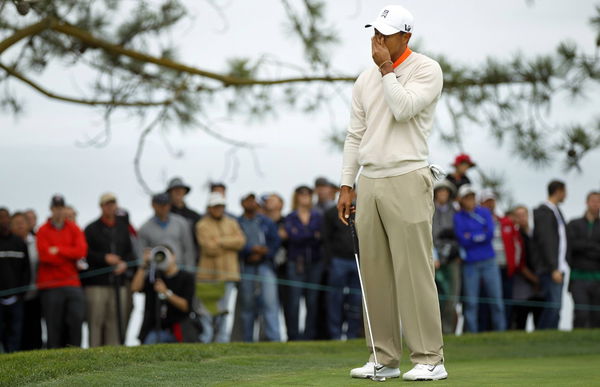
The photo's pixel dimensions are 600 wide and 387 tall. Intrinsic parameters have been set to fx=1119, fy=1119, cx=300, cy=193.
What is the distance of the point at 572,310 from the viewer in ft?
46.7

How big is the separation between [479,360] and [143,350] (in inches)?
114

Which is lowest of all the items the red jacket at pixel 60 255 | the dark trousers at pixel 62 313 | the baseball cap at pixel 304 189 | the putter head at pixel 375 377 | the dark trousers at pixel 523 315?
the putter head at pixel 375 377

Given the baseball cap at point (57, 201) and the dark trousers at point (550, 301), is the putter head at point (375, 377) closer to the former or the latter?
the baseball cap at point (57, 201)

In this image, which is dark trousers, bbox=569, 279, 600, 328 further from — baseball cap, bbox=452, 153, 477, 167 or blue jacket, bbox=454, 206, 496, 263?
baseball cap, bbox=452, 153, 477, 167

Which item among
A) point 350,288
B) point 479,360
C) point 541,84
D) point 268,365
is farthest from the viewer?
point 350,288

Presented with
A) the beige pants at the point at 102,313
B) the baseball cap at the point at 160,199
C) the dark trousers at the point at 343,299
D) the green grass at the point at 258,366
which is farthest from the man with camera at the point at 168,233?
the green grass at the point at 258,366

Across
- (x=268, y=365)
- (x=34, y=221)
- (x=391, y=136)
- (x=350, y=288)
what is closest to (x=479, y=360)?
(x=268, y=365)

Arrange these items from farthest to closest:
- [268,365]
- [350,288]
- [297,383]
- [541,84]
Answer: [350,288] < [541,84] < [268,365] < [297,383]

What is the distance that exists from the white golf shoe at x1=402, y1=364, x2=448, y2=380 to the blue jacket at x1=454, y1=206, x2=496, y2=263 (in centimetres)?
736

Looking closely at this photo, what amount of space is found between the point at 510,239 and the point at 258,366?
7297 millimetres

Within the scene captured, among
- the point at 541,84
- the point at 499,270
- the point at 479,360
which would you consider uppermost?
the point at 541,84

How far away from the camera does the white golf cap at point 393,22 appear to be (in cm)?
628

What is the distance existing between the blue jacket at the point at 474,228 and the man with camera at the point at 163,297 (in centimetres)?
348

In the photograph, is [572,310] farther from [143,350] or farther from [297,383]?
[297,383]
